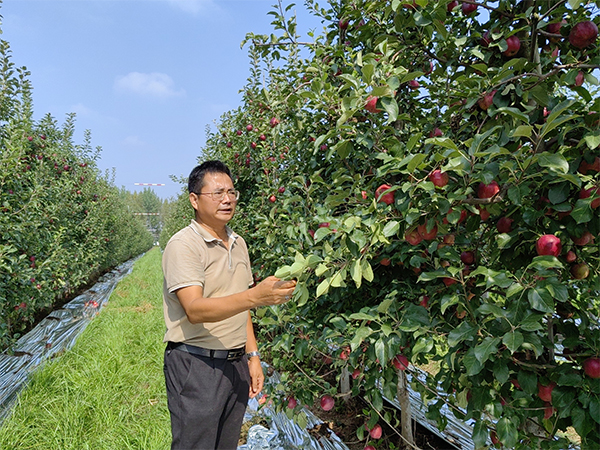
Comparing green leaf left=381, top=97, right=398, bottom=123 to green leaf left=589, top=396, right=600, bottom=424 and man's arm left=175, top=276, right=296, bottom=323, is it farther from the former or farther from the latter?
green leaf left=589, top=396, right=600, bottom=424

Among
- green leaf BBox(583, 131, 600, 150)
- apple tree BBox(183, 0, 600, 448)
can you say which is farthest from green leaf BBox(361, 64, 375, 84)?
green leaf BBox(583, 131, 600, 150)

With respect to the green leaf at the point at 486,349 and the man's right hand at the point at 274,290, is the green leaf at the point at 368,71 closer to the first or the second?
the man's right hand at the point at 274,290

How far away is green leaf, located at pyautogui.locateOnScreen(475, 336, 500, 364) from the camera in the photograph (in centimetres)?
86

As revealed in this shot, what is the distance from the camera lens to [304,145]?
2162 millimetres

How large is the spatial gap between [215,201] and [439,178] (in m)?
0.94

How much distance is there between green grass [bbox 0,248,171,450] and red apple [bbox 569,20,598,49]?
2931 millimetres

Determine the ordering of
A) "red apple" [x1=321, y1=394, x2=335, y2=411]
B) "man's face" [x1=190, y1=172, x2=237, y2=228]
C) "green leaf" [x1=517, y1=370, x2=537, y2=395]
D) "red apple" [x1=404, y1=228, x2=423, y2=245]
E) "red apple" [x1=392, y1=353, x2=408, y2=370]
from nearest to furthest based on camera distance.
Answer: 1. "green leaf" [x1=517, y1=370, x2=537, y2=395]
2. "red apple" [x1=404, y1=228, x2=423, y2=245]
3. "red apple" [x1=392, y1=353, x2=408, y2=370]
4. "man's face" [x1=190, y1=172, x2=237, y2=228]
5. "red apple" [x1=321, y1=394, x2=335, y2=411]

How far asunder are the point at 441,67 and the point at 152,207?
245ft

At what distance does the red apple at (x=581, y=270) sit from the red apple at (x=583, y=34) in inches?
25.8

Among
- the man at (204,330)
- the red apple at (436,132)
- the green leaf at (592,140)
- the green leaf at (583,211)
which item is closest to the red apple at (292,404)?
the man at (204,330)

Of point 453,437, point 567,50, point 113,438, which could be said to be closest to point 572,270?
point 567,50

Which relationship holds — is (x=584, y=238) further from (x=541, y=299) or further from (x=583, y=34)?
(x=583, y=34)

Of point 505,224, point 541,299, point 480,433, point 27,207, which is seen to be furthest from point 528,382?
point 27,207

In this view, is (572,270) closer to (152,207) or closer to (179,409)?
(179,409)
